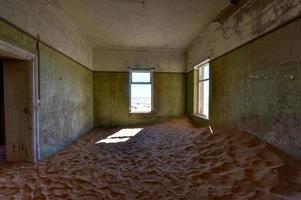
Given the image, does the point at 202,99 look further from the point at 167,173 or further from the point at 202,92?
the point at 167,173

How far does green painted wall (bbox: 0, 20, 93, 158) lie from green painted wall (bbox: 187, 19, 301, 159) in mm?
3536

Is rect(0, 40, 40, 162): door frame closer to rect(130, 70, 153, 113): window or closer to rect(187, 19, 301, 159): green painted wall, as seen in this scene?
rect(187, 19, 301, 159): green painted wall

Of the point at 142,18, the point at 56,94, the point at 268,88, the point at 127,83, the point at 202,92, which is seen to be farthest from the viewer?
the point at 127,83

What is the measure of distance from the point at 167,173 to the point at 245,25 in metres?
2.86

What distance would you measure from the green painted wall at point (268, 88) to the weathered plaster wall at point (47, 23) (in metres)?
3.53

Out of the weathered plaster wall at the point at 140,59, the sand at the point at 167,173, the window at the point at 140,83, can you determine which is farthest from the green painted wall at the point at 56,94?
the window at the point at 140,83

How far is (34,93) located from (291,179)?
361 centimetres

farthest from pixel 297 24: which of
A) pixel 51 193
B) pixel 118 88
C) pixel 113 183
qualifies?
pixel 118 88

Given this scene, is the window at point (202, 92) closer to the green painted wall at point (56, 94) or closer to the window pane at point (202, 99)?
the window pane at point (202, 99)

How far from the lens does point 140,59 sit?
6891mm

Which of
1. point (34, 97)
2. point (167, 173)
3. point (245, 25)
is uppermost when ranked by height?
point (245, 25)

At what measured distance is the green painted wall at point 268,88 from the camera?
2219 mm

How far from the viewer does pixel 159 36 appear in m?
5.48

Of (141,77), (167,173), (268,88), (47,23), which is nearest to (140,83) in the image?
(141,77)
